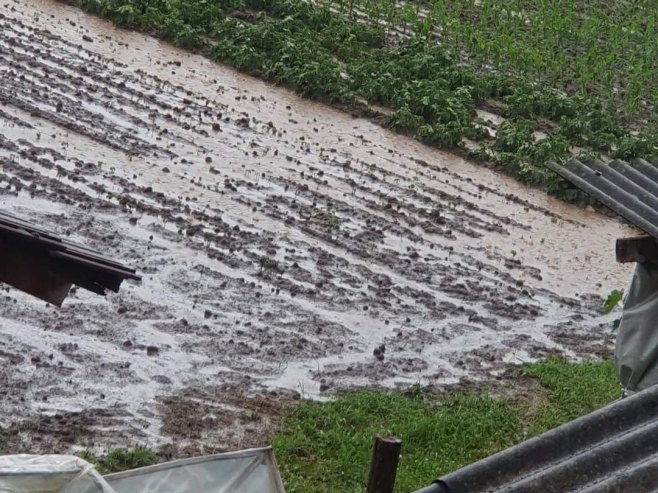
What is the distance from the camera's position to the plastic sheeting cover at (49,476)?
3.91 m

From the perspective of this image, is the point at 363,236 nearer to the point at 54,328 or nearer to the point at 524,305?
the point at 524,305

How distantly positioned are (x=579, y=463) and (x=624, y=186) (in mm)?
3208

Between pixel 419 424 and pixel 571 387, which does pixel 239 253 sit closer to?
pixel 419 424

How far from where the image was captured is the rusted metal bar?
3.62m

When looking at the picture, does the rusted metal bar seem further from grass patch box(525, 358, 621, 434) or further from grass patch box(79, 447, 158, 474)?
grass patch box(525, 358, 621, 434)

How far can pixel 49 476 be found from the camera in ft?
12.9

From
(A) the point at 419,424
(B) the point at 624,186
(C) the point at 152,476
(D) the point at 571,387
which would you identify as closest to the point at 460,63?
(D) the point at 571,387

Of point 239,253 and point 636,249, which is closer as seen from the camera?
point 636,249

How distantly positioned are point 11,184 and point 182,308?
2.43 meters

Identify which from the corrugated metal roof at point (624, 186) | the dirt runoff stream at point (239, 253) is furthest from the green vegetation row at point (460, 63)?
the corrugated metal roof at point (624, 186)

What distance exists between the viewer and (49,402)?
24.2 feet

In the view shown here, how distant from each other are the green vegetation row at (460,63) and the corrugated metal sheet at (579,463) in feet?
33.3

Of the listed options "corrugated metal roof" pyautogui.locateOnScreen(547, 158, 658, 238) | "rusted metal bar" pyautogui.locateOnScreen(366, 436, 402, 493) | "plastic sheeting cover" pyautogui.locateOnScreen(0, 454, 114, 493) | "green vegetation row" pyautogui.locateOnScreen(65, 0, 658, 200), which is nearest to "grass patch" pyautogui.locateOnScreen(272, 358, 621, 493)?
"corrugated metal roof" pyautogui.locateOnScreen(547, 158, 658, 238)

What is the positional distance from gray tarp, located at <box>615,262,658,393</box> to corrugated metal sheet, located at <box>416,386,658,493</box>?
3.37 m
